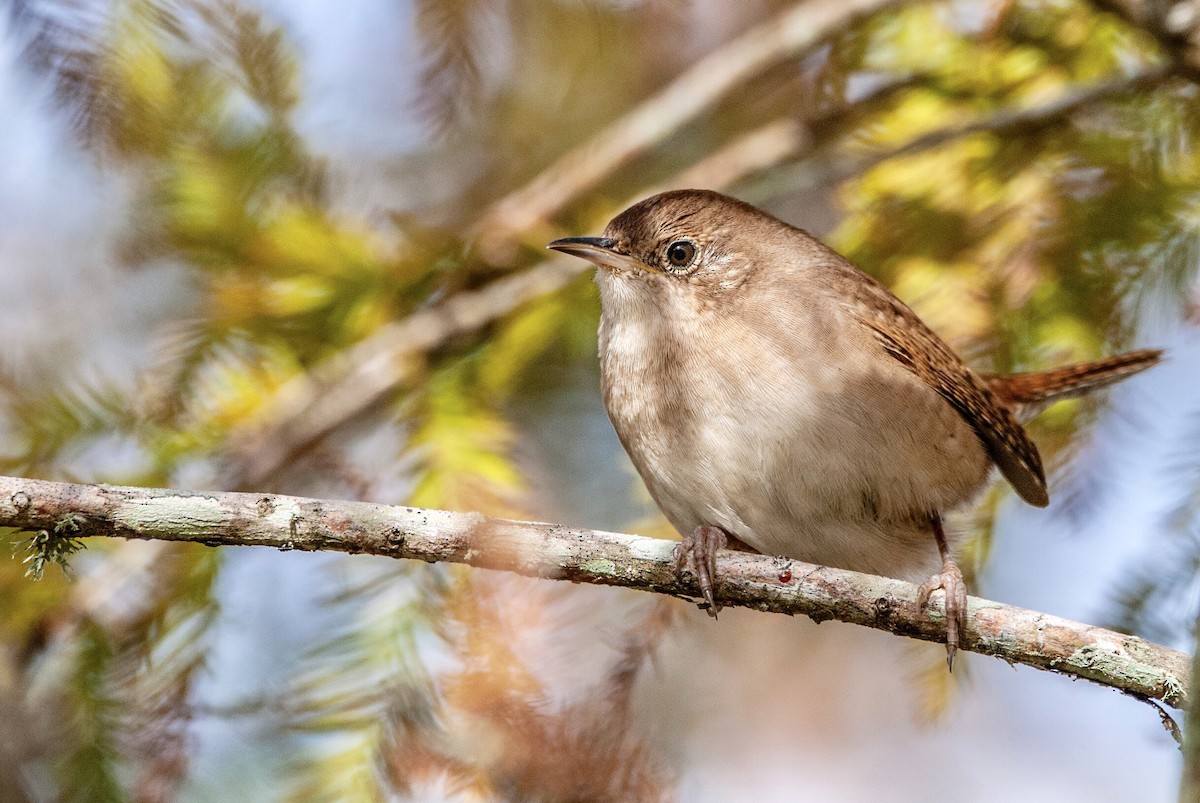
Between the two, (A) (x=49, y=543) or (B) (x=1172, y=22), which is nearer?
(A) (x=49, y=543)

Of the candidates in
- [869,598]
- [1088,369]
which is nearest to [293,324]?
[869,598]

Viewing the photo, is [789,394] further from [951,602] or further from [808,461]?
[951,602]

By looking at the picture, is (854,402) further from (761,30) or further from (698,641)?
(698,641)

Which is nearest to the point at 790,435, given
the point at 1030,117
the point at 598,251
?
the point at 598,251

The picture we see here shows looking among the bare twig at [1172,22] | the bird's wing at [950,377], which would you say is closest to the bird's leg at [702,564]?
the bird's wing at [950,377]

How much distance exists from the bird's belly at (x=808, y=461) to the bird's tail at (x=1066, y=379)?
0.98 feet

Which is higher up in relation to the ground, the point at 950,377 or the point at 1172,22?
the point at 1172,22

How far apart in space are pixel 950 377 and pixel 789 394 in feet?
2.07

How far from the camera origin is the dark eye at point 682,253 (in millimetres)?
3656

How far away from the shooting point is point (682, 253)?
12.0 ft

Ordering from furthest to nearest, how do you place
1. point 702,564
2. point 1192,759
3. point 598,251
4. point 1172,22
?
1. point 598,251
2. point 1172,22
3. point 702,564
4. point 1192,759

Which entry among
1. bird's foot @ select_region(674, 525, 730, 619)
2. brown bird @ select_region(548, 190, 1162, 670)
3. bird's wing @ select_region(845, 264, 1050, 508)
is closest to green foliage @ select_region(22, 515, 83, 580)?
bird's foot @ select_region(674, 525, 730, 619)

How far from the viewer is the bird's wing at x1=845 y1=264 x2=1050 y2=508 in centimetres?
339

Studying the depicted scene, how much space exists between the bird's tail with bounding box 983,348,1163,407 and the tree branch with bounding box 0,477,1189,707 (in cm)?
111
